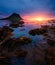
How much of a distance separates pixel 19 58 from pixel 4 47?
4771 mm

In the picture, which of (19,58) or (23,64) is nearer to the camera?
(23,64)

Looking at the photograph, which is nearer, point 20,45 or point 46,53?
point 46,53

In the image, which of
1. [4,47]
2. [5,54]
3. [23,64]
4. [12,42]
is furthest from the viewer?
[12,42]

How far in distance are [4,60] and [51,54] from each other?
5559 millimetres

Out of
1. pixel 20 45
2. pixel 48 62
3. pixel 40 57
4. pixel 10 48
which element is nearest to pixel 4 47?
pixel 10 48

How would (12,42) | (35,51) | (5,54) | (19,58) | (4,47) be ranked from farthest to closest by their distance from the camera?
(12,42) < (4,47) < (35,51) < (5,54) < (19,58)

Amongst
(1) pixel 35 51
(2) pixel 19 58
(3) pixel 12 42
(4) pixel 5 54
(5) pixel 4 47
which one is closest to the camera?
(2) pixel 19 58

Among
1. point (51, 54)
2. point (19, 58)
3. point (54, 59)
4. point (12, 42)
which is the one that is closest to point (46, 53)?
point (51, 54)

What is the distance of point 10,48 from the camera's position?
20.1 metres

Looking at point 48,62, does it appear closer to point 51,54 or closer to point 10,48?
point 51,54

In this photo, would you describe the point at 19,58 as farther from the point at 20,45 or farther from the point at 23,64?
the point at 20,45

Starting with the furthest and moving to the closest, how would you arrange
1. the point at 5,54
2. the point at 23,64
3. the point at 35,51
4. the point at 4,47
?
1. the point at 4,47
2. the point at 35,51
3. the point at 5,54
4. the point at 23,64

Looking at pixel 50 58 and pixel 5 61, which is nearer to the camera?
pixel 5 61

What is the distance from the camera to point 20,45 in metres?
21.8
